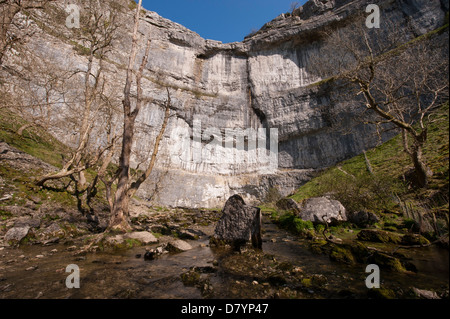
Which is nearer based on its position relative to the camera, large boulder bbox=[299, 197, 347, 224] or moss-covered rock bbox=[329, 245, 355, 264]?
moss-covered rock bbox=[329, 245, 355, 264]

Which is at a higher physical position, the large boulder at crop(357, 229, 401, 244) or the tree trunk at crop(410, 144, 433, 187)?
Answer: the tree trunk at crop(410, 144, 433, 187)

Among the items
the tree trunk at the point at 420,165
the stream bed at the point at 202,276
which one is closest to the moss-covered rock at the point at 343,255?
the stream bed at the point at 202,276

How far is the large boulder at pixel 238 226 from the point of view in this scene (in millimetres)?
6316

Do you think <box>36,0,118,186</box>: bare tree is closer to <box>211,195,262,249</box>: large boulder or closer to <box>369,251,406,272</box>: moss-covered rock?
<box>211,195,262,249</box>: large boulder

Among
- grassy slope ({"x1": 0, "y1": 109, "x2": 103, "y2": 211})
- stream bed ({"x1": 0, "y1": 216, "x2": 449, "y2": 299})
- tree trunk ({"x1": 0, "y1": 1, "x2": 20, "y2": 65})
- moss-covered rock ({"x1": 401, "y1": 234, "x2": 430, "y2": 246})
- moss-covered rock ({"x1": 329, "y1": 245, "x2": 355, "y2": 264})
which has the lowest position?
stream bed ({"x1": 0, "y1": 216, "x2": 449, "y2": 299})

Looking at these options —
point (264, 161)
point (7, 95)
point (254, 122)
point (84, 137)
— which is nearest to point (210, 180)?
point (264, 161)

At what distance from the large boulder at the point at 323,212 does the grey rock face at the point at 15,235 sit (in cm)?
1108

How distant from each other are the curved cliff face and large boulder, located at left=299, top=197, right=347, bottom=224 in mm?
24339

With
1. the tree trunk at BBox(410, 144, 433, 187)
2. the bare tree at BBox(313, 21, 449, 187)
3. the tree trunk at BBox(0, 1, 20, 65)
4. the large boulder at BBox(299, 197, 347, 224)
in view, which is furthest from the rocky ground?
the tree trunk at BBox(0, 1, 20, 65)

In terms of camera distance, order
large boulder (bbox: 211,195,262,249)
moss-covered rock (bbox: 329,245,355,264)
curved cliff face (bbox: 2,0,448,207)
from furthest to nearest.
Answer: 1. curved cliff face (bbox: 2,0,448,207)
2. large boulder (bbox: 211,195,262,249)
3. moss-covered rock (bbox: 329,245,355,264)

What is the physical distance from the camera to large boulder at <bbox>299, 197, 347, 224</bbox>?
8.99 m

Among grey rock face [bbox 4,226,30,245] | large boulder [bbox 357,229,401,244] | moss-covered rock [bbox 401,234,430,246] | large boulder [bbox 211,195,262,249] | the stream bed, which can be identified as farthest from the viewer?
large boulder [bbox 211,195,262,249]
